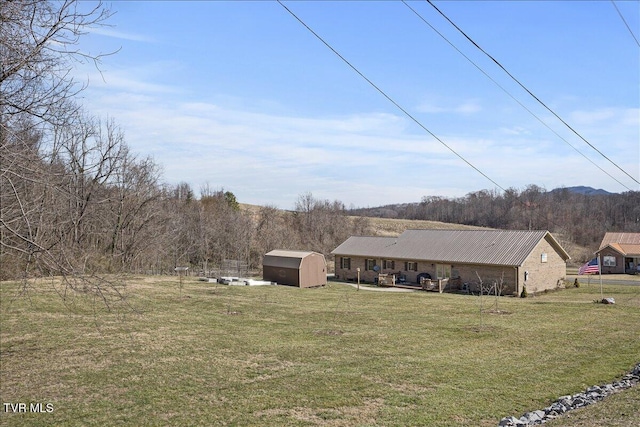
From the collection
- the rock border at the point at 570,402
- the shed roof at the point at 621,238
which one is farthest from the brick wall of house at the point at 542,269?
the rock border at the point at 570,402

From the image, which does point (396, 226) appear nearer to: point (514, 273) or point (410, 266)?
point (410, 266)

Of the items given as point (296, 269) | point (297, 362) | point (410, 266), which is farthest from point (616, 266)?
point (297, 362)

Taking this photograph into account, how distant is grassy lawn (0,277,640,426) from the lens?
1020cm

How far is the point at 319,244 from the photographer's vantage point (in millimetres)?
70062

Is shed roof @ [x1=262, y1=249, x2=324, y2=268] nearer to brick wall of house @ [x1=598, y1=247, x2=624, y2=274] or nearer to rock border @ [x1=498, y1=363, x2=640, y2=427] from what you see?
rock border @ [x1=498, y1=363, x2=640, y2=427]

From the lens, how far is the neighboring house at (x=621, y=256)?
43.3m

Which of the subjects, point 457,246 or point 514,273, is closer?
point 514,273

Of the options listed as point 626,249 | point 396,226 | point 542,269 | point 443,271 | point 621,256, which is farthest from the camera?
point 396,226

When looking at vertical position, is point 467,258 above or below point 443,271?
above

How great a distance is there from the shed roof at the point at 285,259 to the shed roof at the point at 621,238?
2401 centimetres

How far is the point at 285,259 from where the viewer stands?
3875 centimetres

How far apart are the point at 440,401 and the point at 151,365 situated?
25.3 feet

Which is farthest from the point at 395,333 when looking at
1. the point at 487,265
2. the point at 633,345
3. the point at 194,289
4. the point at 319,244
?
the point at 319,244

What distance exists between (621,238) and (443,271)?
15.8m
